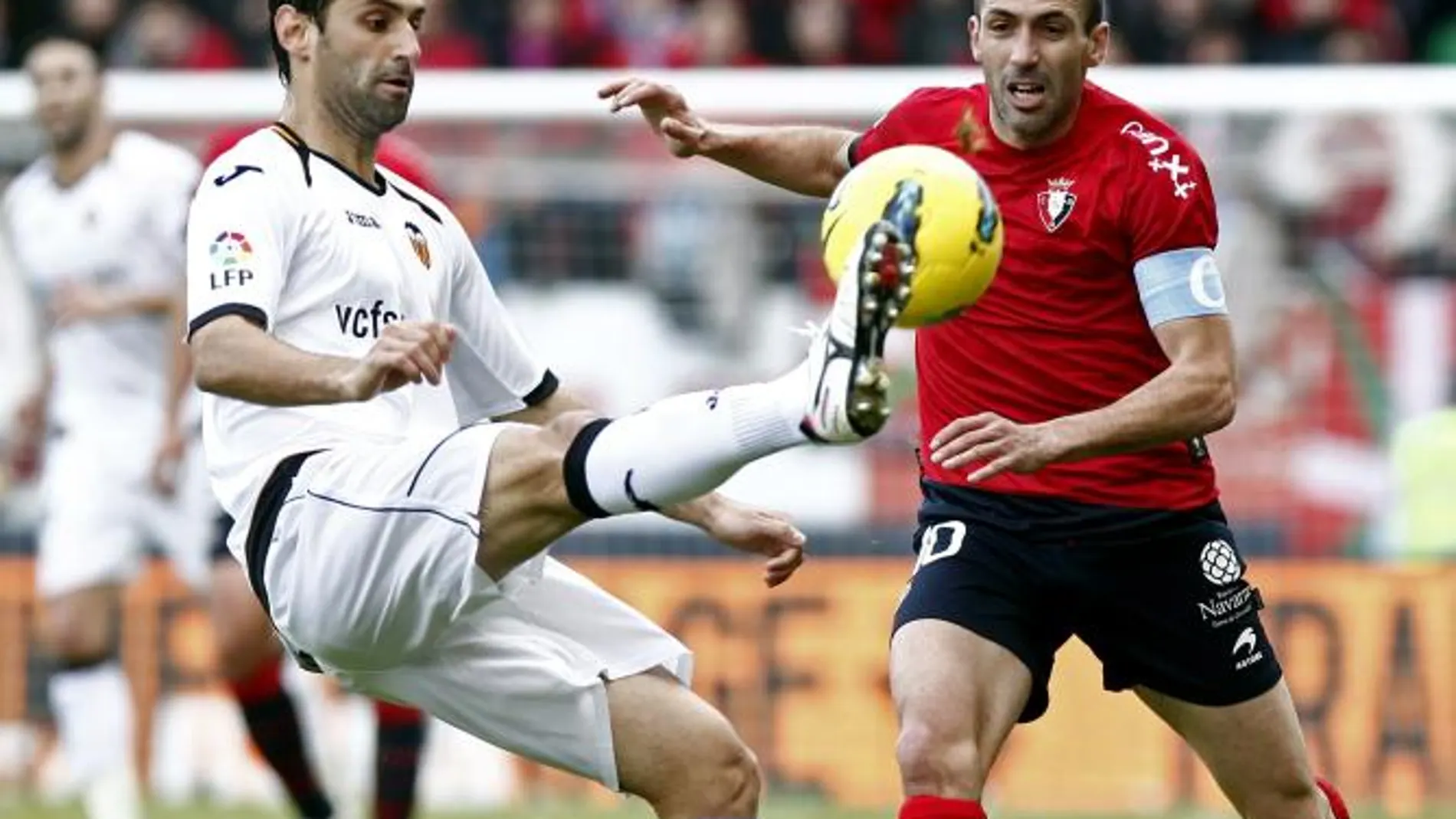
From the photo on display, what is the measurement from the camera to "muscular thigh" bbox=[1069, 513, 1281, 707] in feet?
21.8

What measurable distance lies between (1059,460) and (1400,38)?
9679 mm

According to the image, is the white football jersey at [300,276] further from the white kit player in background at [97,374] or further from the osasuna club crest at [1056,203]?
the white kit player in background at [97,374]

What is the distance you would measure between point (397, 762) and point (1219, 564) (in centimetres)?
313

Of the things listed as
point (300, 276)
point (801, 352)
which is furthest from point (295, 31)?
point (801, 352)

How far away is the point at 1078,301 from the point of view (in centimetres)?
671

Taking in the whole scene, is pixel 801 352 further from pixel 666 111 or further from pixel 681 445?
pixel 681 445

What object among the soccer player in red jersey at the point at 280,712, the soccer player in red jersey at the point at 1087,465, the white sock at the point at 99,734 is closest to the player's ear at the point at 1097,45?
the soccer player in red jersey at the point at 1087,465

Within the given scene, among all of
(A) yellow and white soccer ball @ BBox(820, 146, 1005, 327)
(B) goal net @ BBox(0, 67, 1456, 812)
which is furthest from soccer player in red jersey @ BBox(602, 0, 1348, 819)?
(B) goal net @ BBox(0, 67, 1456, 812)

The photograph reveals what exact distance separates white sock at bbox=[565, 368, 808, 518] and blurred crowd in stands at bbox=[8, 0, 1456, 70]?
836cm

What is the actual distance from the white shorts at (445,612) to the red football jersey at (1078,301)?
96 cm

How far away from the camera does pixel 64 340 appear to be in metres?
10.7

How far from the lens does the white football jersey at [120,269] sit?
1066cm

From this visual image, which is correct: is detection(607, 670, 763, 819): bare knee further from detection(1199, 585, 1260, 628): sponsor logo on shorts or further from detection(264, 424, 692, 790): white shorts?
detection(1199, 585, 1260, 628): sponsor logo on shorts

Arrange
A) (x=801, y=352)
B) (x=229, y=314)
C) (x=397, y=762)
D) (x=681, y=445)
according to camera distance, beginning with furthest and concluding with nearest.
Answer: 1. (x=801, y=352)
2. (x=397, y=762)
3. (x=229, y=314)
4. (x=681, y=445)
